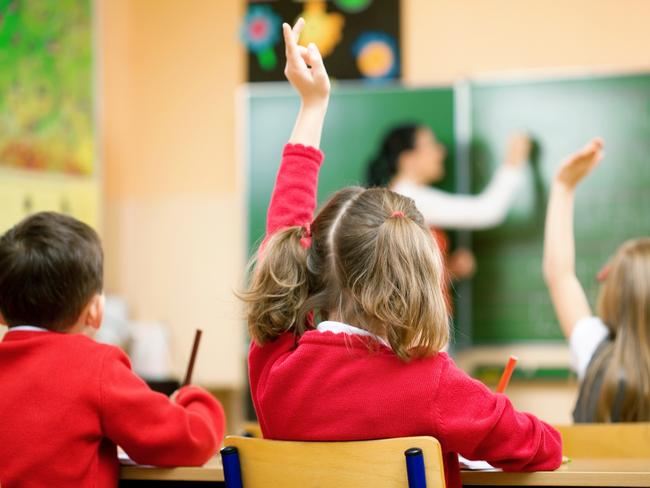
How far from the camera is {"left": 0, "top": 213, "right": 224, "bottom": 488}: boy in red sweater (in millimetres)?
1519

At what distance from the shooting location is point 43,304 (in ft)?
5.28

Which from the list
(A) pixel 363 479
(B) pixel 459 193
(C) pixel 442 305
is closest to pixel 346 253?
(C) pixel 442 305

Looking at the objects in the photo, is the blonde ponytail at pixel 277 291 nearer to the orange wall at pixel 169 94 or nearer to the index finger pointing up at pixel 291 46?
the index finger pointing up at pixel 291 46

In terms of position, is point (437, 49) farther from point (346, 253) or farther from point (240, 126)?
point (346, 253)

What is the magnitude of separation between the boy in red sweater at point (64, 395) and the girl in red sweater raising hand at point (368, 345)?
18 cm

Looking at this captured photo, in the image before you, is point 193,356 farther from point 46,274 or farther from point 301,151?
point 301,151

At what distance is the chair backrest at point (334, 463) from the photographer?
1278 millimetres

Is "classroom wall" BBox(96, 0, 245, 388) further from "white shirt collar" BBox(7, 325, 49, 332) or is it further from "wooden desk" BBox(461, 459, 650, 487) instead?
"wooden desk" BBox(461, 459, 650, 487)

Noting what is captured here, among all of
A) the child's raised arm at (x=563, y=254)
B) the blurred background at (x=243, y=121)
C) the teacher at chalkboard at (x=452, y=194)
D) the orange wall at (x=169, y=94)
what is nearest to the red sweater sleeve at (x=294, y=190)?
the child's raised arm at (x=563, y=254)

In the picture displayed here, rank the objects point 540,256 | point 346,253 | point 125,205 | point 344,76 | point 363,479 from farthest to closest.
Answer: point 125,205, point 344,76, point 540,256, point 346,253, point 363,479

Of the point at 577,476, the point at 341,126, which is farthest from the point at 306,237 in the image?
the point at 341,126

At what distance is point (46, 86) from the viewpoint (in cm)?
369

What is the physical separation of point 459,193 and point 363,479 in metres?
2.87

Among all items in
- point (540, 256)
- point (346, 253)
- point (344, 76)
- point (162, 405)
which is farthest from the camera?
point (344, 76)
